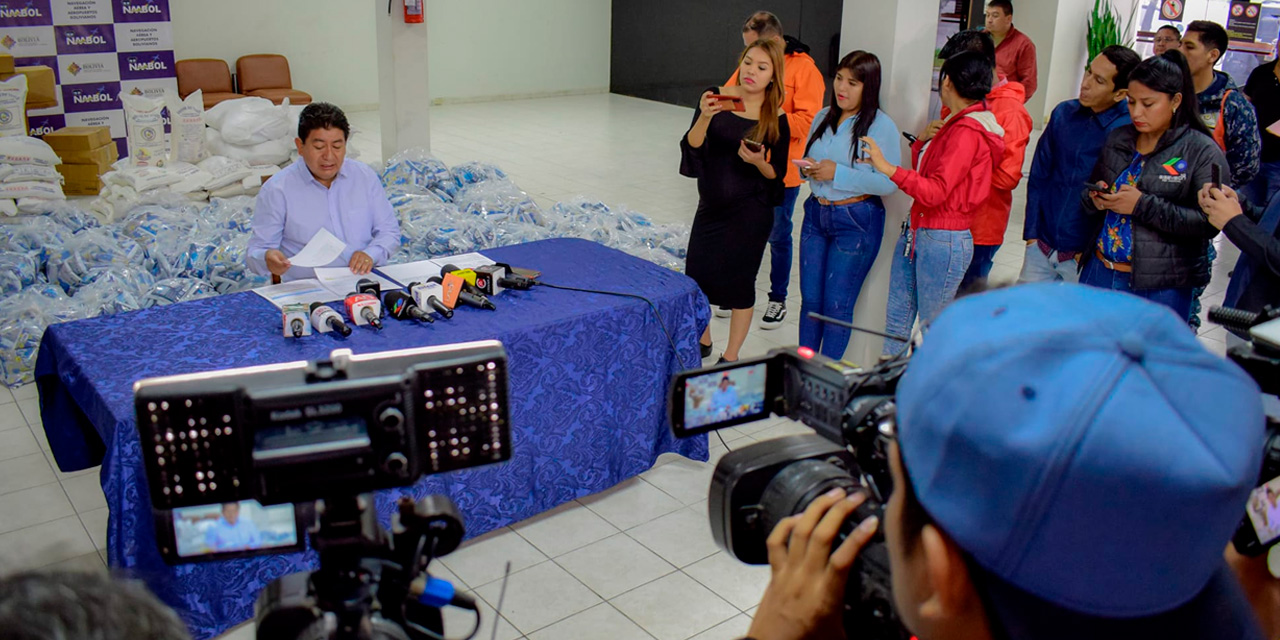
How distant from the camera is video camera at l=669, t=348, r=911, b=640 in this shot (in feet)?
4.55

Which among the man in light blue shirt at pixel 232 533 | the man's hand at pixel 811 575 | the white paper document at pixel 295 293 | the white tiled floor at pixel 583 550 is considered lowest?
the white tiled floor at pixel 583 550

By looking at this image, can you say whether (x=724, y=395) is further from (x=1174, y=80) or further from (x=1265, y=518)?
(x=1174, y=80)

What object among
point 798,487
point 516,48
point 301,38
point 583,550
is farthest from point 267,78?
point 798,487

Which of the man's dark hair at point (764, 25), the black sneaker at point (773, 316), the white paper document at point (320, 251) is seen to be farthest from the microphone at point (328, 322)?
the man's dark hair at point (764, 25)

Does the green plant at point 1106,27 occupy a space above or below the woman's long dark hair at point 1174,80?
above

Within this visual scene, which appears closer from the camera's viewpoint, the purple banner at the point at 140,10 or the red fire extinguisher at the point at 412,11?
the red fire extinguisher at the point at 412,11

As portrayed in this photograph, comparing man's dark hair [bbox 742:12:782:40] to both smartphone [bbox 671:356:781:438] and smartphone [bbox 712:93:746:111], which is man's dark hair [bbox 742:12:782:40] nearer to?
smartphone [bbox 712:93:746:111]

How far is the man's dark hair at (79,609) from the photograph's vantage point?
0.68 metres

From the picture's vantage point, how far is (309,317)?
10.6 ft

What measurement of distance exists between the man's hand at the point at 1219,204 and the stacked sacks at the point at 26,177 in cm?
641

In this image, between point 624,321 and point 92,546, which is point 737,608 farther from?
point 92,546

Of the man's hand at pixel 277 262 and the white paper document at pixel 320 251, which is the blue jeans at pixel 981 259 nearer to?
the white paper document at pixel 320 251

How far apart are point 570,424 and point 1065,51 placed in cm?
1054

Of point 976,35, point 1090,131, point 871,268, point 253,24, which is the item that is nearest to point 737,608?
point 871,268
